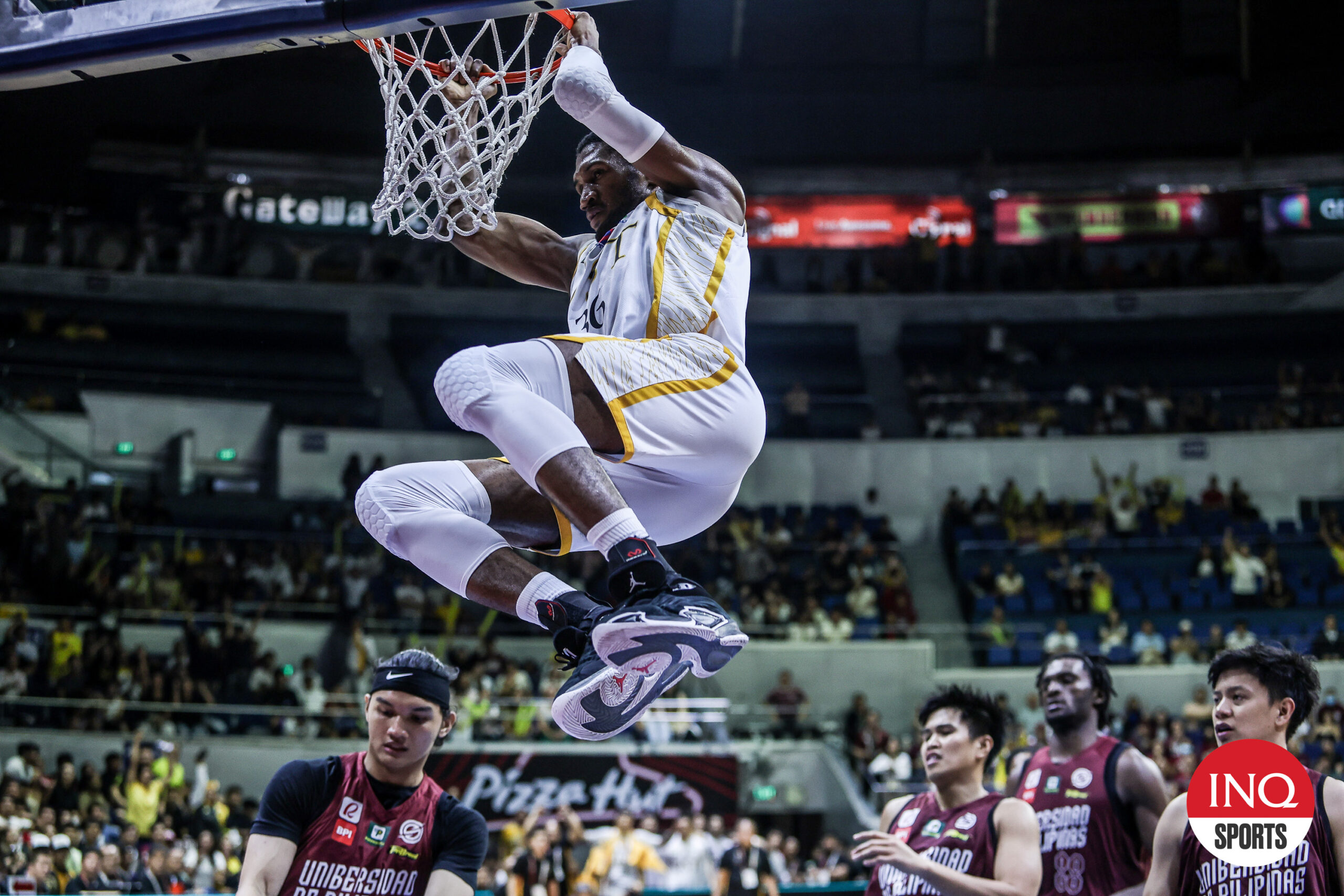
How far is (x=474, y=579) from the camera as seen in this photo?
150 inches

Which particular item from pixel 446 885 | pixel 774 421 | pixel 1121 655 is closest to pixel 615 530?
pixel 446 885

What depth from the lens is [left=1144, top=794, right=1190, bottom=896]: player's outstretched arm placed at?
4.43 meters

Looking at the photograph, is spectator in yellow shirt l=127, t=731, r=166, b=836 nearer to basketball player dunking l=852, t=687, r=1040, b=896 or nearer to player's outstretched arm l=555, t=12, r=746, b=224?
basketball player dunking l=852, t=687, r=1040, b=896

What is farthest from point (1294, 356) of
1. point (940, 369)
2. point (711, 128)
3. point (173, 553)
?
point (173, 553)

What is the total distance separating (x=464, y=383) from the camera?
3.62 m

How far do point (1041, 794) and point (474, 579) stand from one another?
3437mm

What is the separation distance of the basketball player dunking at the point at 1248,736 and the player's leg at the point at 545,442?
2270 mm

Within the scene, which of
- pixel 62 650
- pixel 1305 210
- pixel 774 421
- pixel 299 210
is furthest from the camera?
pixel 1305 210

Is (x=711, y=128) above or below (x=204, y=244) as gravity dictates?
above

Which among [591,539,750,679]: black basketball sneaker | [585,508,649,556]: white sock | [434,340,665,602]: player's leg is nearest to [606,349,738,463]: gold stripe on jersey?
[434,340,665,602]: player's leg

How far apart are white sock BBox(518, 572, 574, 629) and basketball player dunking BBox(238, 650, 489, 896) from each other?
891 mm

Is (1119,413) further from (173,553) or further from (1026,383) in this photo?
(173,553)

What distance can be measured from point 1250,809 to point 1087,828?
5.60 ft

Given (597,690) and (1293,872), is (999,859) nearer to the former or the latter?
(1293,872)
